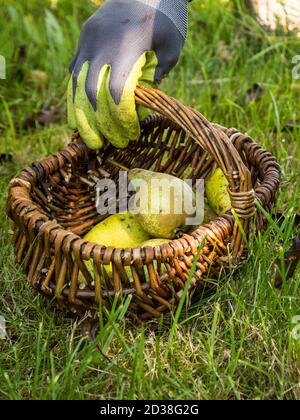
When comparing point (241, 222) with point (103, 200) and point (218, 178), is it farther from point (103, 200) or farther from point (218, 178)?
point (103, 200)

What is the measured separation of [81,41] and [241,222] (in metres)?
0.58

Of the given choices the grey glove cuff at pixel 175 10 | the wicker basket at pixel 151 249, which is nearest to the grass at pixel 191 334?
the wicker basket at pixel 151 249

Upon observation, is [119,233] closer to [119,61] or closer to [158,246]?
[158,246]

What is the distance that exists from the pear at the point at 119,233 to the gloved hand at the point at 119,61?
187 millimetres

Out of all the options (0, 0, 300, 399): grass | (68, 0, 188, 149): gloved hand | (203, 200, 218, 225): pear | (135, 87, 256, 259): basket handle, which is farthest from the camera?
(203, 200, 218, 225): pear

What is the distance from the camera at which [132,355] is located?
3.67 feet

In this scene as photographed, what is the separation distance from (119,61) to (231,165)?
35 cm

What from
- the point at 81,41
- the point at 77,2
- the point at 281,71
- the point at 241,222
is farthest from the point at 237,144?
the point at 77,2

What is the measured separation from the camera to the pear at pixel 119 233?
1.38 metres

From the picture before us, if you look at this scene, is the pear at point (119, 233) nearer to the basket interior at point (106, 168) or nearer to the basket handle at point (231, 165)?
the basket interior at point (106, 168)

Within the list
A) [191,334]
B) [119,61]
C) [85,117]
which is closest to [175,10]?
[119,61]

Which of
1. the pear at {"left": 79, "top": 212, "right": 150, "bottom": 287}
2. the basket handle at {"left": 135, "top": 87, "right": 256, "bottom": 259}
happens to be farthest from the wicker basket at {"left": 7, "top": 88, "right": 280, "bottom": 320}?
the pear at {"left": 79, "top": 212, "right": 150, "bottom": 287}

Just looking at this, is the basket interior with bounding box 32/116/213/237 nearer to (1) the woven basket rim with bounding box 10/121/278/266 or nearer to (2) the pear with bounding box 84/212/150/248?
(2) the pear with bounding box 84/212/150/248

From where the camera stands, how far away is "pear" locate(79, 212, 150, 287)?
4.54 ft
